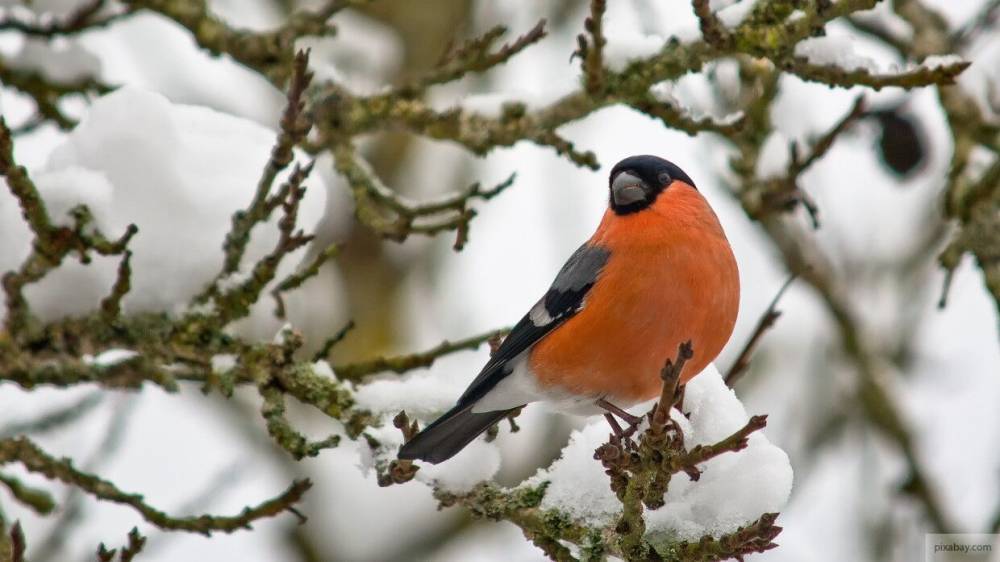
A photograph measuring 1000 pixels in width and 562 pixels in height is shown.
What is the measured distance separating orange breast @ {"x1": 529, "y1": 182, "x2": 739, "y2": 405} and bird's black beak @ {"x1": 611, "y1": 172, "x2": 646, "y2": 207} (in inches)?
8.7

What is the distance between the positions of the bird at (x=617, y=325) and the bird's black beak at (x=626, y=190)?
0.02 meters

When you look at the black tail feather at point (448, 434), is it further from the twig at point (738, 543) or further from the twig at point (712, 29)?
the twig at point (712, 29)

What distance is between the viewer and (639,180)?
417cm

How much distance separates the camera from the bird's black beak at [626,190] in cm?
408

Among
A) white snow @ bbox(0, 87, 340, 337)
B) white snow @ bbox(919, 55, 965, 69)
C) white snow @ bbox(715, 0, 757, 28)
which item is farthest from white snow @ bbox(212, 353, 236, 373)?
white snow @ bbox(919, 55, 965, 69)

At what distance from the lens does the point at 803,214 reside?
685 cm

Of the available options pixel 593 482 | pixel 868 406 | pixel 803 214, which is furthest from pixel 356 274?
pixel 593 482

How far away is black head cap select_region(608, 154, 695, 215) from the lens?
408 cm

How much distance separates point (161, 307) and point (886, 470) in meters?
6.05

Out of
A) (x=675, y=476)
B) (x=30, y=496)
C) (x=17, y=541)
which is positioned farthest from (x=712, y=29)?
(x=30, y=496)

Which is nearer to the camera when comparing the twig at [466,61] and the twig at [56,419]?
the twig at [466,61]

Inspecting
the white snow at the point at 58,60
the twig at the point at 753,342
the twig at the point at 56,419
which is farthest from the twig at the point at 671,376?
the white snow at the point at 58,60

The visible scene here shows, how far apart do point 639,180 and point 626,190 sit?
0.11m

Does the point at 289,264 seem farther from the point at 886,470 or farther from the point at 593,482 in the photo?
the point at 886,470
